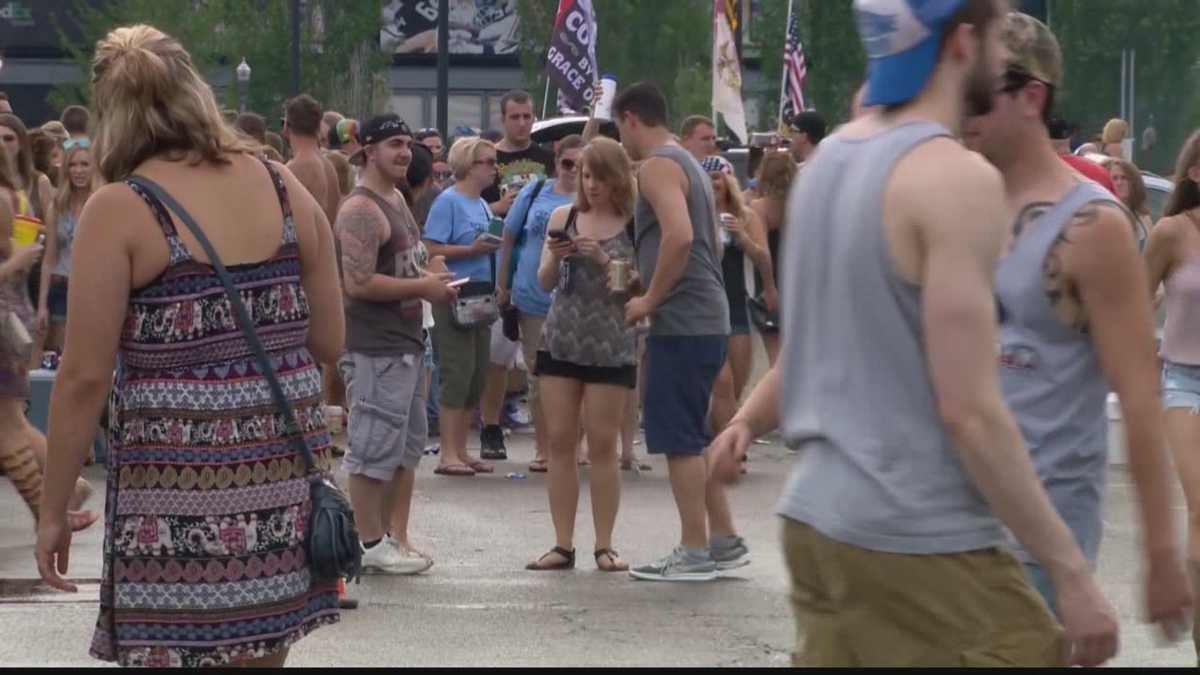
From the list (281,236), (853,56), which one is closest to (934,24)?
(281,236)

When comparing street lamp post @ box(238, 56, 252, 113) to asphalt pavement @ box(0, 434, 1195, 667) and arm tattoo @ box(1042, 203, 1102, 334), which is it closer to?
asphalt pavement @ box(0, 434, 1195, 667)

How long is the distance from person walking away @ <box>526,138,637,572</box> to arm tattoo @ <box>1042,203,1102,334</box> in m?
4.84

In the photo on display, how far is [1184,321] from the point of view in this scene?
6.75 meters

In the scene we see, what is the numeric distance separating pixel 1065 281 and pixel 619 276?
202 inches

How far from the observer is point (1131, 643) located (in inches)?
293

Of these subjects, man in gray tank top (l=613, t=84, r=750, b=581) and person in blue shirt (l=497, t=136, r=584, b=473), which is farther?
person in blue shirt (l=497, t=136, r=584, b=473)

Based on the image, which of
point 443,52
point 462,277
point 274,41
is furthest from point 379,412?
point 274,41

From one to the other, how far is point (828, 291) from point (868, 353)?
0.40 feet

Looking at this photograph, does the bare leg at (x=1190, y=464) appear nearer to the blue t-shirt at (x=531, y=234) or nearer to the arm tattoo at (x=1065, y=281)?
the arm tattoo at (x=1065, y=281)

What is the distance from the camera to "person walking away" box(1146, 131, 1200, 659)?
6.41 meters

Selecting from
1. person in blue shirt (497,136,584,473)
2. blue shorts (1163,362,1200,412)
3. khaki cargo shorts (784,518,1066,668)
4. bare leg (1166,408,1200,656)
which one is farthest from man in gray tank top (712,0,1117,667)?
person in blue shirt (497,136,584,473)

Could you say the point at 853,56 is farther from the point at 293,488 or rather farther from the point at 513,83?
the point at 293,488

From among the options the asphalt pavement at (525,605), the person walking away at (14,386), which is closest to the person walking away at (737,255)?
the asphalt pavement at (525,605)

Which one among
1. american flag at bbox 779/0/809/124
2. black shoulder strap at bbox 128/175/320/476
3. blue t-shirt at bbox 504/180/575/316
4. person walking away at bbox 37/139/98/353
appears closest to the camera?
black shoulder strap at bbox 128/175/320/476
